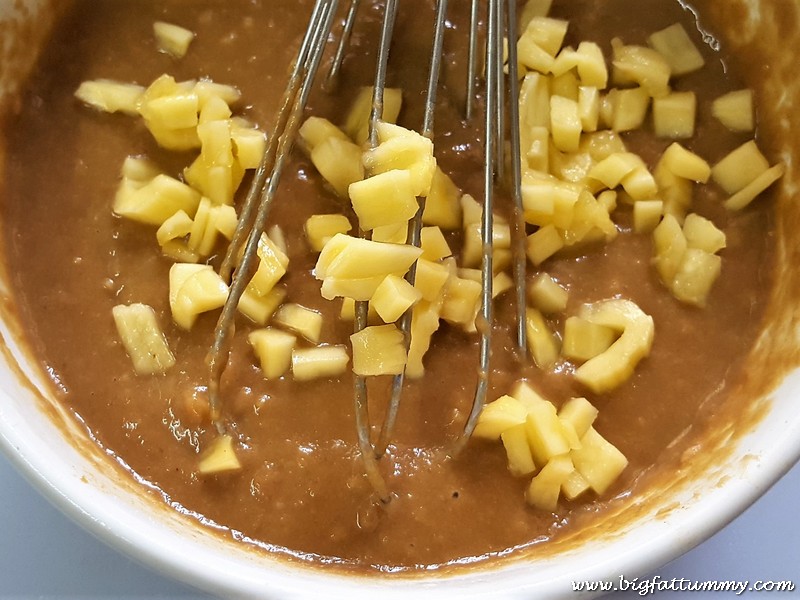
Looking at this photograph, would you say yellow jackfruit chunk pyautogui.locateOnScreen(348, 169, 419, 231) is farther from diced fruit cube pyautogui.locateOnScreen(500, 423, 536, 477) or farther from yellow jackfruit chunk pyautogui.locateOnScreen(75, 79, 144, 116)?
yellow jackfruit chunk pyautogui.locateOnScreen(75, 79, 144, 116)

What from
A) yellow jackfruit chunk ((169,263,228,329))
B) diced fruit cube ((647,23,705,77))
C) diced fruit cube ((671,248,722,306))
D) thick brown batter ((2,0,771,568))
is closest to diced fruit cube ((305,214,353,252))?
thick brown batter ((2,0,771,568))

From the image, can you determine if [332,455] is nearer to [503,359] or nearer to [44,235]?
[503,359]

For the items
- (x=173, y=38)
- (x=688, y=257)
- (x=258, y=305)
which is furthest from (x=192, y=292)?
(x=688, y=257)

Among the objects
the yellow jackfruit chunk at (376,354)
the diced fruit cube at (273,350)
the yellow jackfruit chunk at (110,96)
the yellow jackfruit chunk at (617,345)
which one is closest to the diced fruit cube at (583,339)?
the yellow jackfruit chunk at (617,345)

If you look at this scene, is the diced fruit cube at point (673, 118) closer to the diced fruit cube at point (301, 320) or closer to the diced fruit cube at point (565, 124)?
the diced fruit cube at point (565, 124)

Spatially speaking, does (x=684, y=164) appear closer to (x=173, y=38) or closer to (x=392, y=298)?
(x=392, y=298)

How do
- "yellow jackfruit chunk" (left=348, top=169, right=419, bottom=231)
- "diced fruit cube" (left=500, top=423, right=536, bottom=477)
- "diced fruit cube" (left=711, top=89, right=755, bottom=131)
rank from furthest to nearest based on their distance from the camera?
1. "diced fruit cube" (left=711, top=89, right=755, bottom=131)
2. "diced fruit cube" (left=500, top=423, right=536, bottom=477)
3. "yellow jackfruit chunk" (left=348, top=169, right=419, bottom=231)
